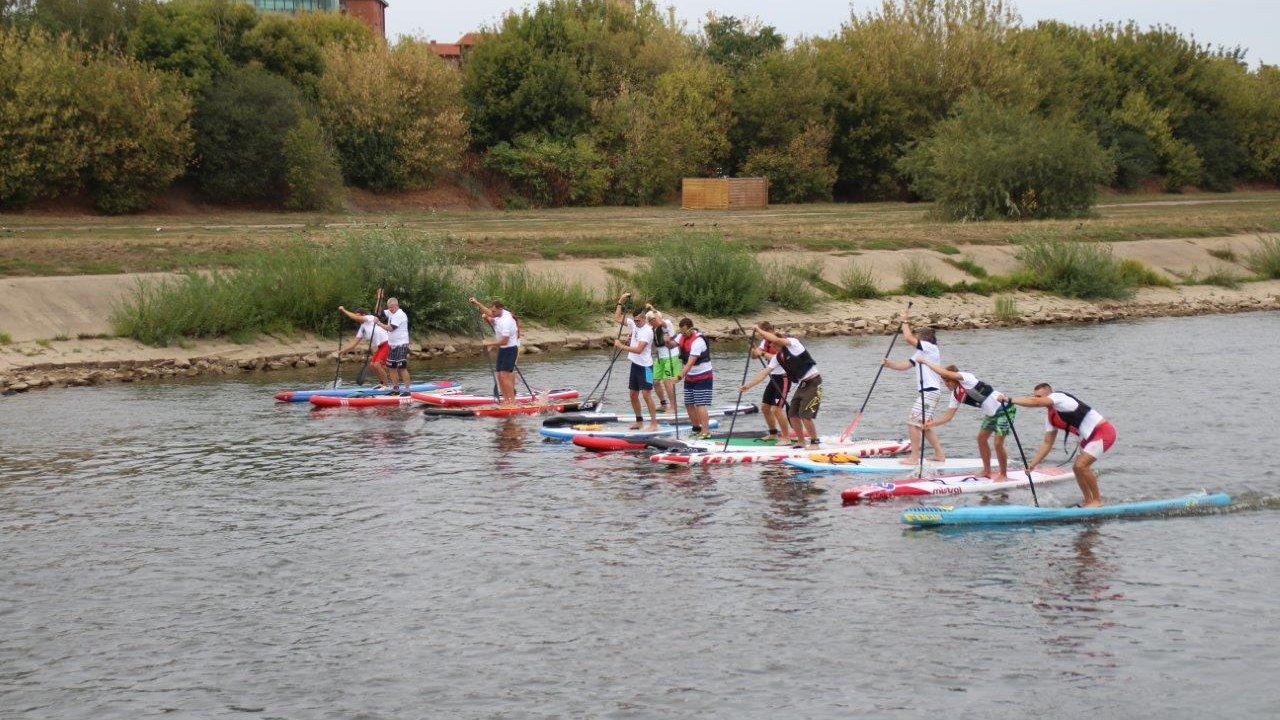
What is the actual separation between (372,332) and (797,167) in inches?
2236

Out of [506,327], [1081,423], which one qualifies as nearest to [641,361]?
[506,327]

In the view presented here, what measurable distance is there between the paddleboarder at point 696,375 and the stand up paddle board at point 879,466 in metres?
2.26

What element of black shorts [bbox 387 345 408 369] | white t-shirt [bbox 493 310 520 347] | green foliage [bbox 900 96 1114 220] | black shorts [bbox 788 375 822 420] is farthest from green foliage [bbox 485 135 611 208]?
black shorts [bbox 788 375 822 420]

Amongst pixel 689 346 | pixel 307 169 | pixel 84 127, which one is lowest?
pixel 689 346

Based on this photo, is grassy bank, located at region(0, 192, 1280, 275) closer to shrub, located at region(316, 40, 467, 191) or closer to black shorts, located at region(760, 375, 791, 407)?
shrub, located at region(316, 40, 467, 191)

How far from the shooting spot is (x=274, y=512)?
20.8 meters

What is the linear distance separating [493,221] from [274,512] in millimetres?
44421

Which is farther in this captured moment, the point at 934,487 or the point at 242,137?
the point at 242,137

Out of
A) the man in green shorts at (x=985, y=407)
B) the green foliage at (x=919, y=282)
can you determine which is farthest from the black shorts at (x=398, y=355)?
the green foliage at (x=919, y=282)

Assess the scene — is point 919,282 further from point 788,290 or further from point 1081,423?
point 1081,423

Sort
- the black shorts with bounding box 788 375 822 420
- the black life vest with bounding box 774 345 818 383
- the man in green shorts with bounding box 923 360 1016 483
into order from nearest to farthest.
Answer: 1. the man in green shorts with bounding box 923 360 1016 483
2. the black life vest with bounding box 774 345 818 383
3. the black shorts with bounding box 788 375 822 420

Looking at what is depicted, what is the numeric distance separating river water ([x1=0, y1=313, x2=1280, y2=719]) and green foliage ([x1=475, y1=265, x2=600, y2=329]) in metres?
15.1

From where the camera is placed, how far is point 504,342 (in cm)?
2830

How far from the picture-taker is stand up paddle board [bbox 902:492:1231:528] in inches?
760
